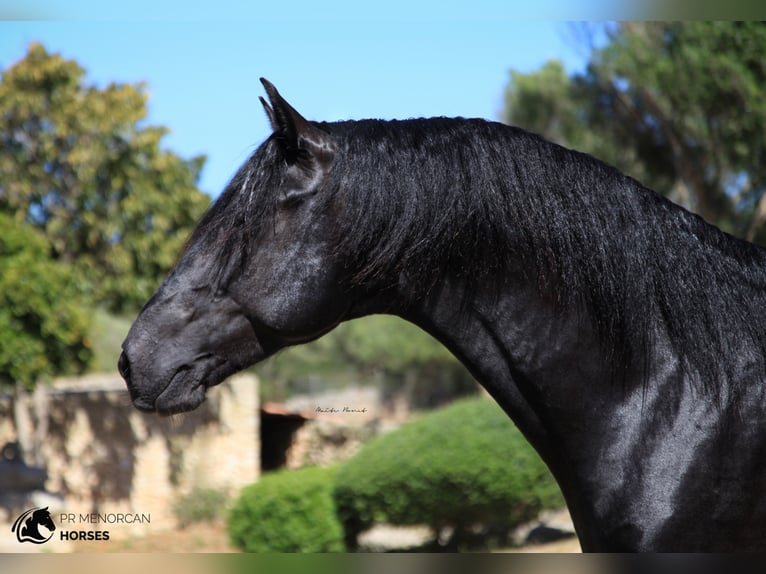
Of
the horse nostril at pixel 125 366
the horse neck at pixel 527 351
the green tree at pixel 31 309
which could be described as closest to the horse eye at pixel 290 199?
the horse neck at pixel 527 351

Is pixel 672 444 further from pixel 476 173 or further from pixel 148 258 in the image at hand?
pixel 148 258

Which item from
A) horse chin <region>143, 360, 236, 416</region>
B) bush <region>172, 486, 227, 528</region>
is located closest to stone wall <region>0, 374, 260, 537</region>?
bush <region>172, 486, 227, 528</region>

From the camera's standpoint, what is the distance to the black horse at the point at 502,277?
2012 mm

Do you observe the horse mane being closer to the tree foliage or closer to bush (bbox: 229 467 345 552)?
bush (bbox: 229 467 345 552)

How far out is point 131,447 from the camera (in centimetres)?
1298

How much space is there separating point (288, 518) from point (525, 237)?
8591 millimetres

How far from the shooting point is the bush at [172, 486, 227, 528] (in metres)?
12.4

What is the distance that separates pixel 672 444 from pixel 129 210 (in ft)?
41.6

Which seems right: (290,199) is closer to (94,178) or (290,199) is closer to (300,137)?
(300,137)

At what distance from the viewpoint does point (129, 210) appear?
13484 millimetres

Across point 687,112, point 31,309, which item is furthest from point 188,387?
point 687,112

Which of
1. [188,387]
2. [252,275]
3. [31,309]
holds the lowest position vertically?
[188,387]

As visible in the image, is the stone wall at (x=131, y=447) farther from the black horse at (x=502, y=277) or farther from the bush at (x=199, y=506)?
the black horse at (x=502, y=277)

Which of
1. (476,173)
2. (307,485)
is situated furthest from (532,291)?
(307,485)
